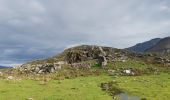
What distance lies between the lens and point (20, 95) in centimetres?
5494

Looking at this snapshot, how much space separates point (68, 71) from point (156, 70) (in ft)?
102

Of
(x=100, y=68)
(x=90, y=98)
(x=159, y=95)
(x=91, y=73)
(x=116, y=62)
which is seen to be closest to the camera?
(x=90, y=98)

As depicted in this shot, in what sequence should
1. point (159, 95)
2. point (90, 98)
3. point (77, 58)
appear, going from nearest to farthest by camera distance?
1. point (90, 98)
2. point (159, 95)
3. point (77, 58)

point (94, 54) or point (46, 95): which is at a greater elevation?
point (94, 54)

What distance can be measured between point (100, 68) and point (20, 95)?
72174 mm

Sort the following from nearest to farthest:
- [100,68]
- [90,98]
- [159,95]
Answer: [90,98] → [159,95] → [100,68]

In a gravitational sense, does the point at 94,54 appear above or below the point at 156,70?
above

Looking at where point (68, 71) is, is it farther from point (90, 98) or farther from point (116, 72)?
point (90, 98)

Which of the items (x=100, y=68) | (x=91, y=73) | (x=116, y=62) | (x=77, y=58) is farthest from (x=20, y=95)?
(x=77, y=58)

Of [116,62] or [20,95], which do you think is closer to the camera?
[20,95]

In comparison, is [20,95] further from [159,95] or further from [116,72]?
[116,72]

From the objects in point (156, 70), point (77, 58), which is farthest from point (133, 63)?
point (77, 58)

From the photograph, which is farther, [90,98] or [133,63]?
[133,63]

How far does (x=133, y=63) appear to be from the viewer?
137625 mm
